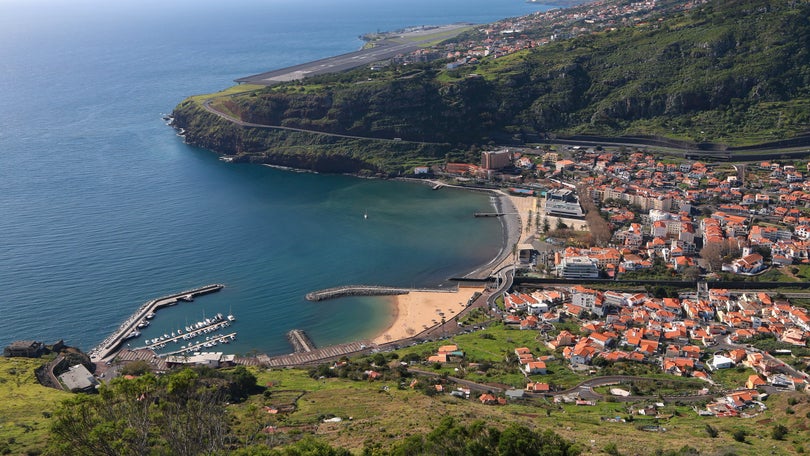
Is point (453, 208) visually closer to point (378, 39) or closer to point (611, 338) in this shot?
point (611, 338)

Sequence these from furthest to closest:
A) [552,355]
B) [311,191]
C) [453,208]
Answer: [311,191] → [453,208] → [552,355]

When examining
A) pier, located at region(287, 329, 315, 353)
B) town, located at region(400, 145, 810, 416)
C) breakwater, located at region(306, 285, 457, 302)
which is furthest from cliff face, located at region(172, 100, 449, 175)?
pier, located at region(287, 329, 315, 353)

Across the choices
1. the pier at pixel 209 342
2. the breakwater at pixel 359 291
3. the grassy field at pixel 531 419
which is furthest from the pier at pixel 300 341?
the grassy field at pixel 531 419

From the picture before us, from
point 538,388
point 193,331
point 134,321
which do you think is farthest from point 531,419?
point 134,321

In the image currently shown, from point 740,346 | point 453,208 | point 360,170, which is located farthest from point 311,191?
point 740,346

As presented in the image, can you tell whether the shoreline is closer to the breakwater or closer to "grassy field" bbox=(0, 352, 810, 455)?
the breakwater

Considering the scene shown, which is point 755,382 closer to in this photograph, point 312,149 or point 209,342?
point 209,342
